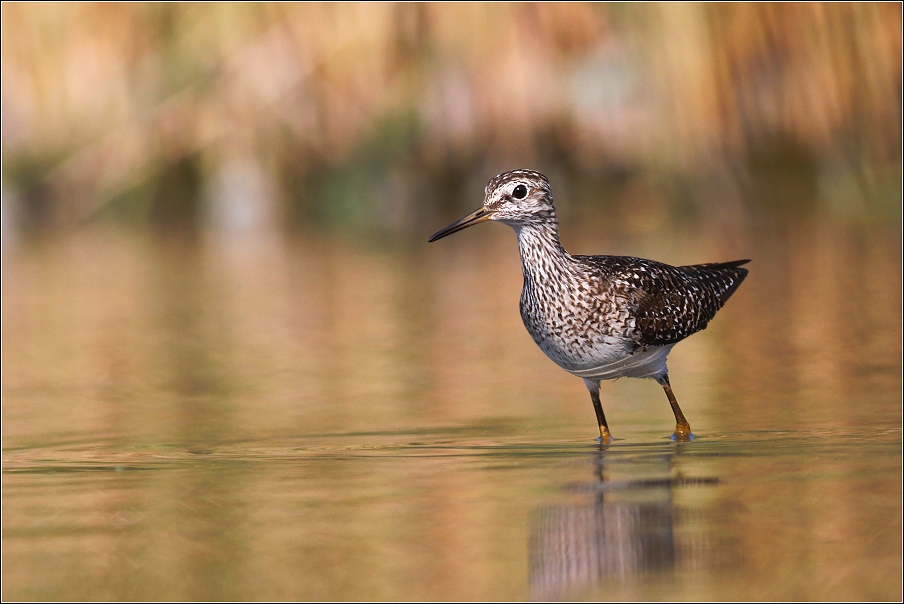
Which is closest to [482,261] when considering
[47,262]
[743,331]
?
[47,262]

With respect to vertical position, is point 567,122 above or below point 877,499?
above

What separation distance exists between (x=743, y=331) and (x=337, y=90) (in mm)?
7580

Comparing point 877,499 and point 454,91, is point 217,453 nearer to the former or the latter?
point 877,499

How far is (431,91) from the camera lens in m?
17.3

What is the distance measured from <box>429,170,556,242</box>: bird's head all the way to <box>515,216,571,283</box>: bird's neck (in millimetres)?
Answer: 51

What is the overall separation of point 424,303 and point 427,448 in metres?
5.64

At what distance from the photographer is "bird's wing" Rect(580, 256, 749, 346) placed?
7.41 meters

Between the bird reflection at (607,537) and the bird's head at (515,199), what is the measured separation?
1.87 m

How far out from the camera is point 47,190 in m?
18.9

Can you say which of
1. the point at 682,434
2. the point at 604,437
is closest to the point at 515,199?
the point at 604,437

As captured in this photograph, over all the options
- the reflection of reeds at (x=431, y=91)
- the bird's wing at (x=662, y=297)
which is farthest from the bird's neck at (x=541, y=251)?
the reflection of reeds at (x=431, y=91)

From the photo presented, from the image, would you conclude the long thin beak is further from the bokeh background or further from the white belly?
the bokeh background

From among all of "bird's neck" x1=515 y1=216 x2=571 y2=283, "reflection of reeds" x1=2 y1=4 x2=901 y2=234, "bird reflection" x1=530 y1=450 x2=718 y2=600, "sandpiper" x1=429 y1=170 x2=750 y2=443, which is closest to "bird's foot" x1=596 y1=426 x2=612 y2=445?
"sandpiper" x1=429 y1=170 x2=750 y2=443

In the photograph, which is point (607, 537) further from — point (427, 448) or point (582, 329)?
point (582, 329)
